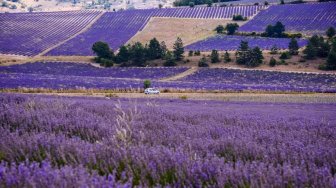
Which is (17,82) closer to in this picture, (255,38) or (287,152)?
(287,152)

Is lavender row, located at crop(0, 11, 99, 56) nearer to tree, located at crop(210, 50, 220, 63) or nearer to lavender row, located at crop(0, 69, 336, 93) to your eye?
lavender row, located at crop(0, 69, 336, 93)

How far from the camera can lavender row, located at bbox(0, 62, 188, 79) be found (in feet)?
156

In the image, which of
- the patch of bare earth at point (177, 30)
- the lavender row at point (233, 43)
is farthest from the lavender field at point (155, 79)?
the patch of bare earth at point (177, 30)

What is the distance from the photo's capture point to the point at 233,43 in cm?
5916

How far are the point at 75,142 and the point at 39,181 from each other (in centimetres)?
121

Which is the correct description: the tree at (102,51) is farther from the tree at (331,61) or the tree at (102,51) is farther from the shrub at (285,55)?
the tree at (331,61)

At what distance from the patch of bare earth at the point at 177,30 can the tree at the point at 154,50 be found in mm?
8981

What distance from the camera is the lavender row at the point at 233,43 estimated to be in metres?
55.1

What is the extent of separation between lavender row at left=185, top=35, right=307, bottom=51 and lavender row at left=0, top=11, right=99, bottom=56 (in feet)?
80.4

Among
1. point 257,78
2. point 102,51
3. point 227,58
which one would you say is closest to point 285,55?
point 227,58

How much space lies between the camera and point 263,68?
4697 cm

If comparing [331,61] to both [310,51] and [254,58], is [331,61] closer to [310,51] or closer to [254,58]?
[310,51]

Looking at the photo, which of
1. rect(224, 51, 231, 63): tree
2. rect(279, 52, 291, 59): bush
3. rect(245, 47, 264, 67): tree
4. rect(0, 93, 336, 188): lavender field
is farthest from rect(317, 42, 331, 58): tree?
rect(0, 93, 336, 188): lavender field

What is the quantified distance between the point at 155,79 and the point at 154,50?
9.93 meters
